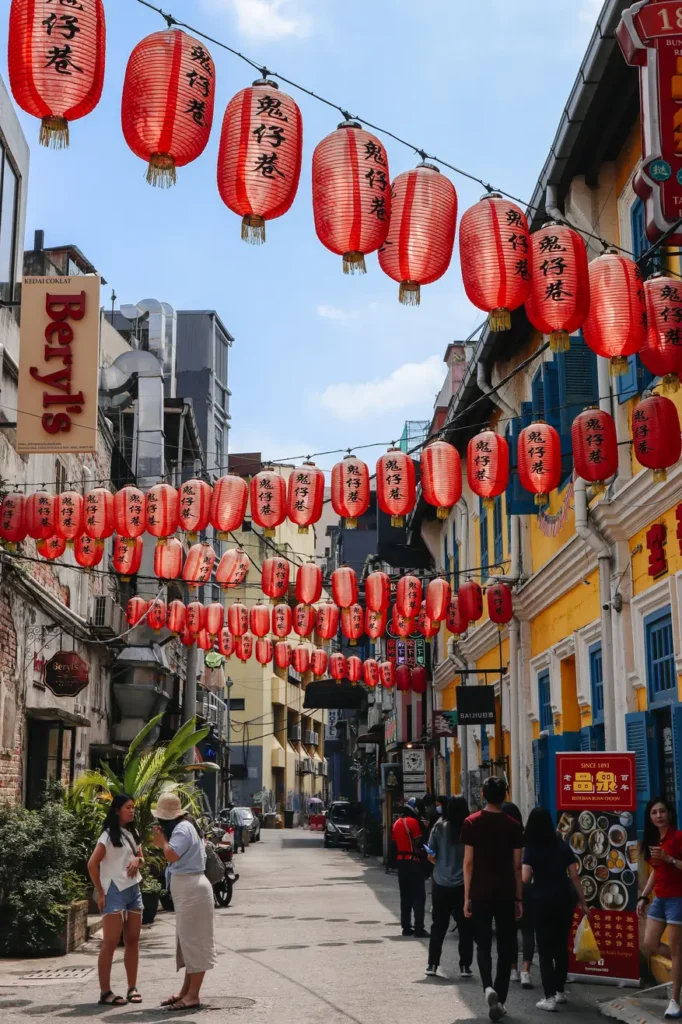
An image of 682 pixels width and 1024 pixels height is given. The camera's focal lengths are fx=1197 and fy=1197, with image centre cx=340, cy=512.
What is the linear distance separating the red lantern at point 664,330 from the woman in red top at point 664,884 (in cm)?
368

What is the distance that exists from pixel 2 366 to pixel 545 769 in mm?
9692

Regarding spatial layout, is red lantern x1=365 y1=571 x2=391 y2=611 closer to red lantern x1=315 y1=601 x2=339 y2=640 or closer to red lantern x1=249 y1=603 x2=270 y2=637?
red lantern x1=315 y1=601 x2=339 y2=640

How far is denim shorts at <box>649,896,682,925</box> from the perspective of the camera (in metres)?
9.54

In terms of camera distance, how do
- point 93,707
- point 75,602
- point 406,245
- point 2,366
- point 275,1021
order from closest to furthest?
point 275,1021
point 406,245
point 2,366
point 75,602
point 93,707

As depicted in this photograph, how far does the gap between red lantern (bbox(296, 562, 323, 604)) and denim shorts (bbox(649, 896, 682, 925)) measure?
13839mm

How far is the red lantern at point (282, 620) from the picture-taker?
27.1 metres

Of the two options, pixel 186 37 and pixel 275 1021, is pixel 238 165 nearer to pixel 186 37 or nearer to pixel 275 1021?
pixel 186 37

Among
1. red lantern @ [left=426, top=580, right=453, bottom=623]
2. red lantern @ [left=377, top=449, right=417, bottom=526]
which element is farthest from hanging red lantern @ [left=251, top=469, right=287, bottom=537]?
red lantern @ [left=426, top=580, right=453, bottom=623]

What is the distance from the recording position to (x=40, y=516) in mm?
18078

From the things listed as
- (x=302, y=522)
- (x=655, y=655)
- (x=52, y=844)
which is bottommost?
(x=52, y=844)

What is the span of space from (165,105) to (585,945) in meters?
7.97

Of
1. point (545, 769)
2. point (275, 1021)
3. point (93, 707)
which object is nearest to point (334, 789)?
point (93, 707)

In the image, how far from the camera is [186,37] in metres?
9.34

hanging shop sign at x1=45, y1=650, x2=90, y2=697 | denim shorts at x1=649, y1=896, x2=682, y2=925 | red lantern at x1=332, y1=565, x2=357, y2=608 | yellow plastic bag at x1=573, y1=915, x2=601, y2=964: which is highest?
red lantern at x1=332, y1=565, x2=357, y2=608
